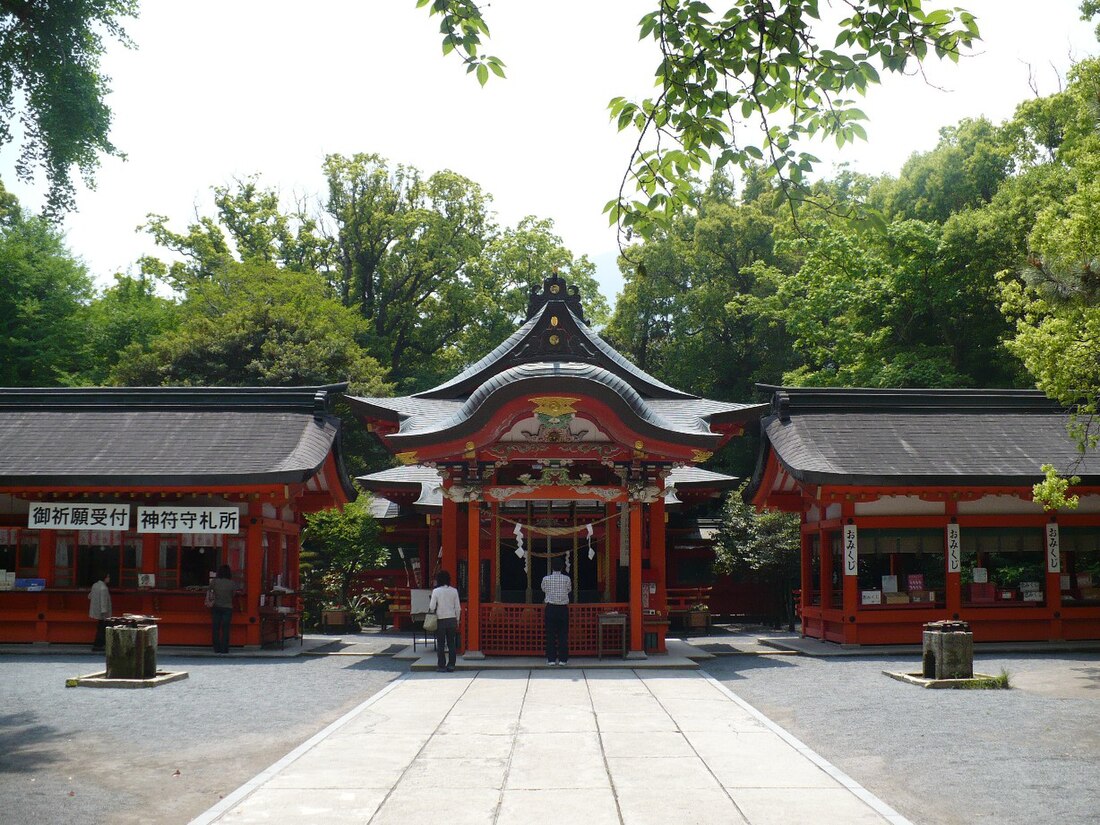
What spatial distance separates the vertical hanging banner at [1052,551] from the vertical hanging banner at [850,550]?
384 centimetres

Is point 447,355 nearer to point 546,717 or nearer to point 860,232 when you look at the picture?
point 546,717

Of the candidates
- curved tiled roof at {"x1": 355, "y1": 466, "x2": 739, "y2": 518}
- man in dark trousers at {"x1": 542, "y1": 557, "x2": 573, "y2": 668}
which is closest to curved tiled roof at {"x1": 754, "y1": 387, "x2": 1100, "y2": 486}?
curved tiled roof at {"x1": 355, "y1": 466, "x2": 739, "y2": 518}

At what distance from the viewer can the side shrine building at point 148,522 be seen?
1930 centimetres

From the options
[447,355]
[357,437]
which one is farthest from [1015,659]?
[447,355]

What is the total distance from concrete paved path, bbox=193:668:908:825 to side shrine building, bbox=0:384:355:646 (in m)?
7.23

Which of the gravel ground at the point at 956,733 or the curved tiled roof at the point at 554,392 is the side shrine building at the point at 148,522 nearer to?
the curved tiled roof at the point at 554,392

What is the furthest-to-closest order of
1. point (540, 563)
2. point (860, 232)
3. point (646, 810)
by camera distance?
point (540, 563) → point (646, 810) → point (860, 232)

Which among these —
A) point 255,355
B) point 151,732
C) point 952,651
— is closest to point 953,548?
point 952,651

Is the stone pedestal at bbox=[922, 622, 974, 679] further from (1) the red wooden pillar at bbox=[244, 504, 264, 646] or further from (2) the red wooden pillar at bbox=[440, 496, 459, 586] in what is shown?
(1) the red wooden pillar at bbox=[244, 504, 264, 646]

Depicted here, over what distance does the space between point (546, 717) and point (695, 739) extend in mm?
2050

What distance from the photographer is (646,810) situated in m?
7.57

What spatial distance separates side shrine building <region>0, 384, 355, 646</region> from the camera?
63.3 ft

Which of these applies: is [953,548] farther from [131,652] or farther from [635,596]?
[131,652]

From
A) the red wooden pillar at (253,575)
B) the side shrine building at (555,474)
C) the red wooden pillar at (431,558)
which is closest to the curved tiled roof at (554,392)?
the side shrine building at (555,474)
